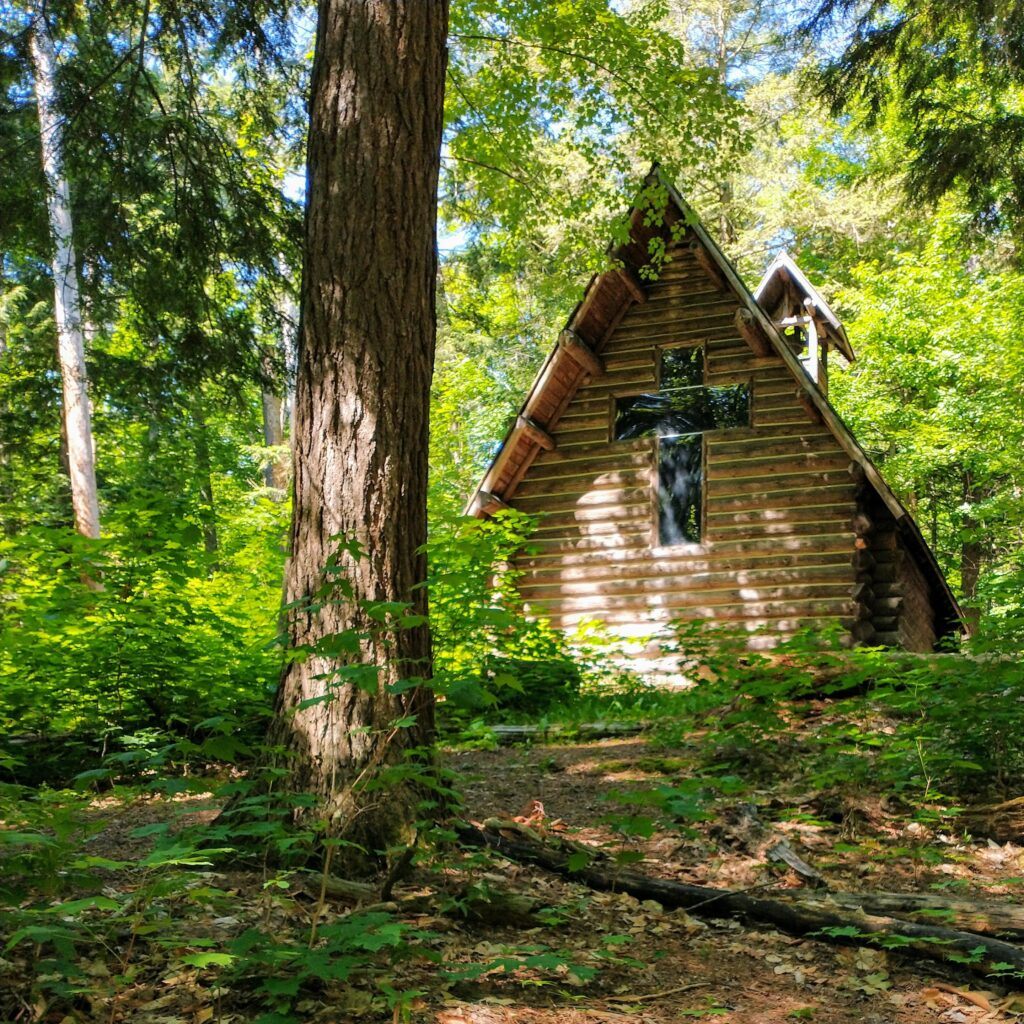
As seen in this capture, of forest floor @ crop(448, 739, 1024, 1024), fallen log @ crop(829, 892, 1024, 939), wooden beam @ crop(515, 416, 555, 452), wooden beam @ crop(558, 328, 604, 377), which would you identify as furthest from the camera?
wooden beam @ crop(515, 416, 555, 452)

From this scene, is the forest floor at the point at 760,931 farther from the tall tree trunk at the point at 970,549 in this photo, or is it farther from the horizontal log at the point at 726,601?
the tall tree trunk at the point at 970,549

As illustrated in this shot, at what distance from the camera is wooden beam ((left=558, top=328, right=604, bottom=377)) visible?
15.1 meters

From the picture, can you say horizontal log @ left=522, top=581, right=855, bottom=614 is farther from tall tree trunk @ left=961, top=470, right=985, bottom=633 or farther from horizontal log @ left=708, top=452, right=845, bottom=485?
tall tree trunk @ left=961, top=470, right=985, bottom=633

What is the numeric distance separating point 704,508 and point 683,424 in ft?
4.48

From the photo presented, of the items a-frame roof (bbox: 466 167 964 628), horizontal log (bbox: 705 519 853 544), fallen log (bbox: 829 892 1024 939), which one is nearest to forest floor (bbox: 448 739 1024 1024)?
fallen log (bbox: 829 892 1024 939)

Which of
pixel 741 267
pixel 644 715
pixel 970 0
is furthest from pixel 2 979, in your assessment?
pixel 741 267

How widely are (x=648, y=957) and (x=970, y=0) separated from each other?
344 inches

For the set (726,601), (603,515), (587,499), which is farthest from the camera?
(587,499)

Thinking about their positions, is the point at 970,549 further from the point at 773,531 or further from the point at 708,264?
the point at 708,264

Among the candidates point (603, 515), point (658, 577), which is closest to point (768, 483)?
point (658, 577)

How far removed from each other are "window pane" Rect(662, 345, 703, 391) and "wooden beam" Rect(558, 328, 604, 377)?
40.9 inches

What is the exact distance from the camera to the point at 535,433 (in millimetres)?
15570

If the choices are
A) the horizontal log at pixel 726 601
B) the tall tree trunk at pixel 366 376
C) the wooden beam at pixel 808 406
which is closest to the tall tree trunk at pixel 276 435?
the horizontal log at pixel 726 601

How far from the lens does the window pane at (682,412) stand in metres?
15.2
